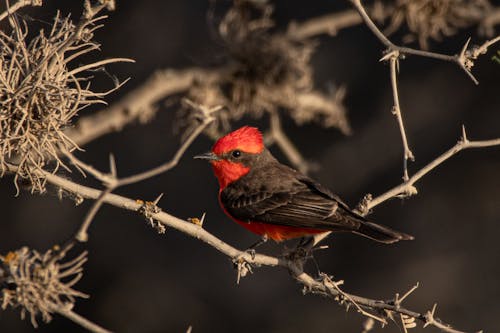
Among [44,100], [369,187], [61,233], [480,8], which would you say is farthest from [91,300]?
[44,100]

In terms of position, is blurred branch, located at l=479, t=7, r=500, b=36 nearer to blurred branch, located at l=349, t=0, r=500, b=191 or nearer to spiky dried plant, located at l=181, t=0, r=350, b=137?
spiky dried plant, located at l=181, t=0, r=350, b=137

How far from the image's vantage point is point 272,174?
6688 millimetres

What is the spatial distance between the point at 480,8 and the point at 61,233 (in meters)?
6.64

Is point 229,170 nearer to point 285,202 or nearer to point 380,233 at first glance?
point 285,202

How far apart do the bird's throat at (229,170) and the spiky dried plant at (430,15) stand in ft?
6.45

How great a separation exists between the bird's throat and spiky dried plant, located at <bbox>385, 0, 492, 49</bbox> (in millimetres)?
1966

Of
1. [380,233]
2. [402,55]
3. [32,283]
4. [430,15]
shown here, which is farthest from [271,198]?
[32,283]

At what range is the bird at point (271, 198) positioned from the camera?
222 inches

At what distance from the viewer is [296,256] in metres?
5.16

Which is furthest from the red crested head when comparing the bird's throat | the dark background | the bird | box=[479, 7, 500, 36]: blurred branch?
the dark background

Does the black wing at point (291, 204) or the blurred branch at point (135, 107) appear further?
the blurred branch at point (135, 107)

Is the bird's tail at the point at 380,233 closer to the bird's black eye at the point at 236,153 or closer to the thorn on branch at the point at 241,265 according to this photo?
the thorn on branch at the point at 241,265

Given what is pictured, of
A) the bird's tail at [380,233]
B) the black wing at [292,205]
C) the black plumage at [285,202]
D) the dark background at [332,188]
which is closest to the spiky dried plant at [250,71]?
the black plumage at [285,202]

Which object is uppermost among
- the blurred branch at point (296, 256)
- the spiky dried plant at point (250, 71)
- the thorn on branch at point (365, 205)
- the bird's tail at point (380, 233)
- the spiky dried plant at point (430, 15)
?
the spiky dried plant at point (430, 15)
